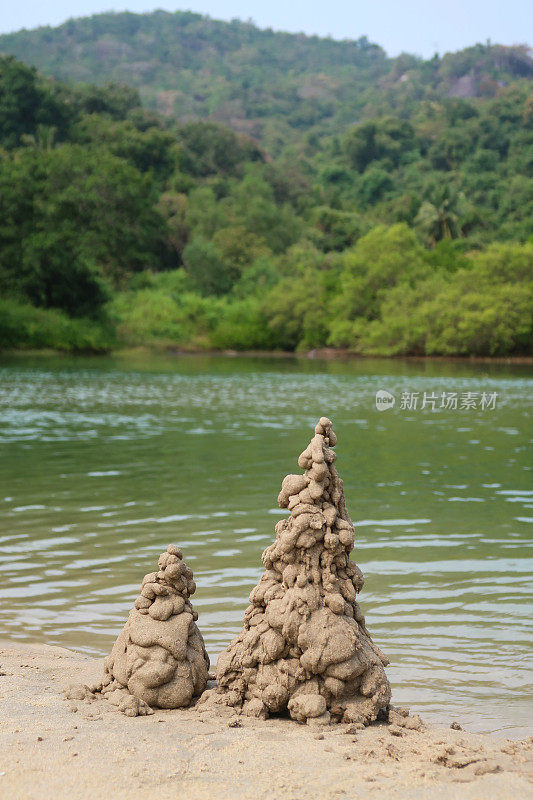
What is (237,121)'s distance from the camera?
15838 cm

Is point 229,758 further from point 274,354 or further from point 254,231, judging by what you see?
point 254,231

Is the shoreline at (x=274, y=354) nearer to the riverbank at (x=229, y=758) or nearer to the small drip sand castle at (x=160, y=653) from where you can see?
the small drip sand castle at (x=160, y=653)

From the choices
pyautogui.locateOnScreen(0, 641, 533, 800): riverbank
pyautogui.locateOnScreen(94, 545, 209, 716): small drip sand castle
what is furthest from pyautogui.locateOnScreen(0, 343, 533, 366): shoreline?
pyautogui.locateOnScreen(0, 641, 533, 800): riverbank

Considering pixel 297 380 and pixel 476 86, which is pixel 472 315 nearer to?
pixel 297 380

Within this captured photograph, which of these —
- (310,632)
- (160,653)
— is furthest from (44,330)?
(310,632)

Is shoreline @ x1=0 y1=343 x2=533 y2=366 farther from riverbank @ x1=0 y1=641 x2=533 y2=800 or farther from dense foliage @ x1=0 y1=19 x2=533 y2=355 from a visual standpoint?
riverbank @ x1=0 y1=641 x2=533 y2=800

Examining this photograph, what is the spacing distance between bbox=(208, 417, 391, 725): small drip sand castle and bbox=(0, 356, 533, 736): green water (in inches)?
27.9

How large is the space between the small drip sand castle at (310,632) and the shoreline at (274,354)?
1857 inches

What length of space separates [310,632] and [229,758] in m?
0.72

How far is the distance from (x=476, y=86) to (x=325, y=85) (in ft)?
117

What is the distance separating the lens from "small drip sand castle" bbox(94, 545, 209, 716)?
4.07 meters

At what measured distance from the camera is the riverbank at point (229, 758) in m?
3.19

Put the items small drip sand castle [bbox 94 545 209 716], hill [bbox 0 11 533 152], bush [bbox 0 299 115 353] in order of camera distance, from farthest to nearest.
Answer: hill [bbox 0 11 533 152]
bush [bbox 0 299 115 353]
small drip sand castle [bbox 94 545 209 716]

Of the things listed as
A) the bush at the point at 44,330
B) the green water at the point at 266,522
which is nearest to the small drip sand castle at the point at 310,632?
the green water at the point at 266,522
